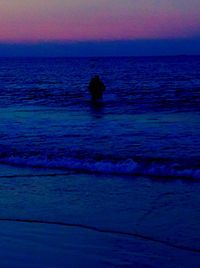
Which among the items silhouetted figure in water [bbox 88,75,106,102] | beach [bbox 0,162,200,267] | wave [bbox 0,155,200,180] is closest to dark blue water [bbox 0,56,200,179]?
wave [bbox 0,155,200,180]

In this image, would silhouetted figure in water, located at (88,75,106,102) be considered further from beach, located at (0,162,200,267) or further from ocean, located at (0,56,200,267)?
beach, located at (0,162,200,267)

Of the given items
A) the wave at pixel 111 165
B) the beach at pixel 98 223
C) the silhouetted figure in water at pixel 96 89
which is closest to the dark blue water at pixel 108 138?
the wave at pixel 111 165

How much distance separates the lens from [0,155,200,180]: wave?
10648mm

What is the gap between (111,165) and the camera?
1145 centimetres

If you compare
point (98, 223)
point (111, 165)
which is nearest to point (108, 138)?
point (111, 165)

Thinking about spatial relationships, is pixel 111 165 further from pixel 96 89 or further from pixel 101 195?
pixel 96 89

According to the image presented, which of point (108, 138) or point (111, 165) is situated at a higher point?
point (111, 165)

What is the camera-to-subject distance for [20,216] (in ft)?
25.6

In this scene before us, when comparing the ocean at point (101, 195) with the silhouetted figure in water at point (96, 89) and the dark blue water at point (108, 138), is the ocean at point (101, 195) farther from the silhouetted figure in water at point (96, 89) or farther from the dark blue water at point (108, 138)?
the silhouetted figure in water at point (96, 89)

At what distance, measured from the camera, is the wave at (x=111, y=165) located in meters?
10.6

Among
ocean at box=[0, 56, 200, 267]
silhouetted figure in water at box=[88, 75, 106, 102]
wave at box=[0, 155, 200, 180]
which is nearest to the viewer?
ocean at box=[0, 56, 200, 267]

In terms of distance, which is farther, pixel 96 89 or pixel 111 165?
pixel 96 89

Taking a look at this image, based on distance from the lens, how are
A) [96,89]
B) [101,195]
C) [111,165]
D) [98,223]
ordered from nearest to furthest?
[98,223]
[101,195]
[111,165]
[96,89]

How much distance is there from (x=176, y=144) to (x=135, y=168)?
328 cm
